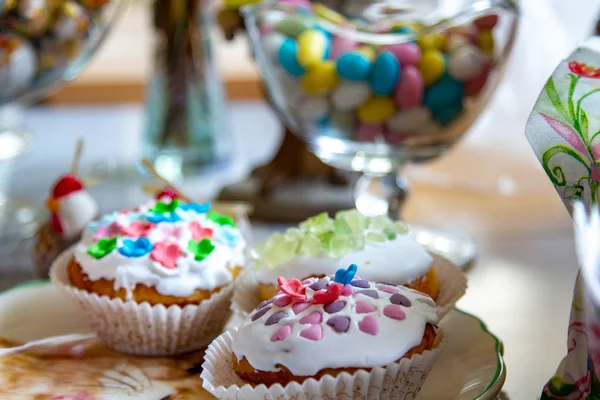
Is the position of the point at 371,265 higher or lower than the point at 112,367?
higher

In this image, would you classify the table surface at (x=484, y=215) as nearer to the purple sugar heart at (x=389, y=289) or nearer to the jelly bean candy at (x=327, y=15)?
the purple sugar heart at (x=389, y=289)

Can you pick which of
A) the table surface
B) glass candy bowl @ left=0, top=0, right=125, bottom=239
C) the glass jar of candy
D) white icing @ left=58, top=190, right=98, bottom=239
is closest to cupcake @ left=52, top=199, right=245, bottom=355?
white icing @ left=58, top=190, right=98, bottom=239

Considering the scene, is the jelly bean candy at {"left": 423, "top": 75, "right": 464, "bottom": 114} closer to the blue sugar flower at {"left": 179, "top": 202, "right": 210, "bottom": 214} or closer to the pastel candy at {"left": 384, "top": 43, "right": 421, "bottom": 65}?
the pastel candy at {"left": 384, "top": 43, "right": 421, "bottom": 65}

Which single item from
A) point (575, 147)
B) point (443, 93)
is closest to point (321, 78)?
point (443, 93)

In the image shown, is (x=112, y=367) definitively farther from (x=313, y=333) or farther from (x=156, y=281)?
(x=313, y=333)

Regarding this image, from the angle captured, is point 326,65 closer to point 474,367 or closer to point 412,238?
point 412,238

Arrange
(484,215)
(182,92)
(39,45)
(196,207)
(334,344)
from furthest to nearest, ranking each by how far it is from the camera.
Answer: (182,92) → (484,215) → (39,45) → (196,207) → (334,344)

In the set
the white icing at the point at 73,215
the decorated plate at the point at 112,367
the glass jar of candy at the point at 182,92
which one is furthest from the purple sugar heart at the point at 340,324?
the glass jar of candy at the point at 182,92
